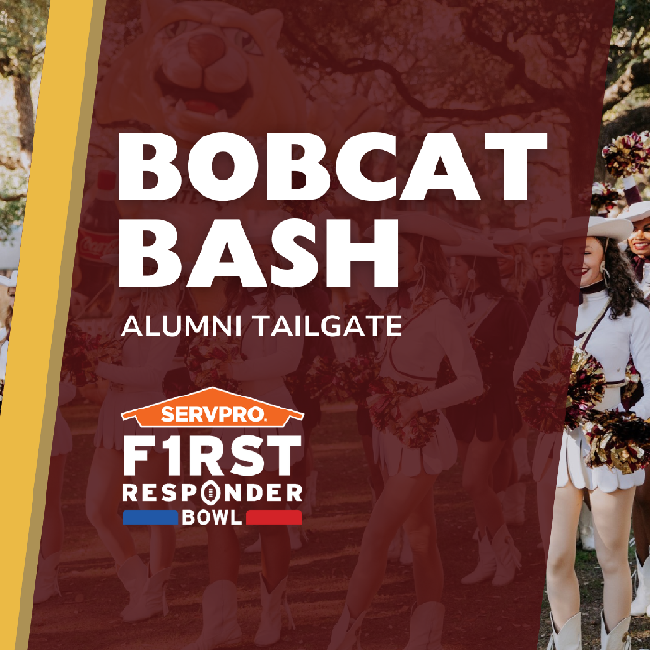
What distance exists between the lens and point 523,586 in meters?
3.40

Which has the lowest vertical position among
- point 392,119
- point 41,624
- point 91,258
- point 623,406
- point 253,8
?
point 41,624

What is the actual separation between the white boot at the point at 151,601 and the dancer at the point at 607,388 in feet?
4.73

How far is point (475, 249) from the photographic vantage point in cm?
347

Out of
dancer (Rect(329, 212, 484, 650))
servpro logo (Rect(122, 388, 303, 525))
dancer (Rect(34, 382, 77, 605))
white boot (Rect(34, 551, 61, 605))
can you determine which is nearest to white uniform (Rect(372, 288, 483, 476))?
dancer (Rect(329, 212, 484, 650))

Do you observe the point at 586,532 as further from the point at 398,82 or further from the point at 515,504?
the point at 398,82

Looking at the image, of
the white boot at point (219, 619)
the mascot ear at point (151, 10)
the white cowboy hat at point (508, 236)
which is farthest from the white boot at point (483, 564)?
the mascot ear at point (151, 10)

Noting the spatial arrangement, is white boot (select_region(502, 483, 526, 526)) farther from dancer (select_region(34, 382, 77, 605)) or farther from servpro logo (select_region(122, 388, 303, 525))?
dancer (select_region(34, 382, 77, 605))

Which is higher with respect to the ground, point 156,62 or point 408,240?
point 156,62

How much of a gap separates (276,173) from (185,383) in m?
0.86

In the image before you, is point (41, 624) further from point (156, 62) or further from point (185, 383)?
point (156, 62)

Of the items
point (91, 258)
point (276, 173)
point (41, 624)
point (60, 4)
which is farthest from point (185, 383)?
point (60, 4)

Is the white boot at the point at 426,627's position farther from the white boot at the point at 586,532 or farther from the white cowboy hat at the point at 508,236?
the white cowboy hat at the point at 508,236

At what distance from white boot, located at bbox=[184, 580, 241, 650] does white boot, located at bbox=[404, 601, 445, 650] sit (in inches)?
26.2

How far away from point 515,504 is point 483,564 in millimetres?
274
